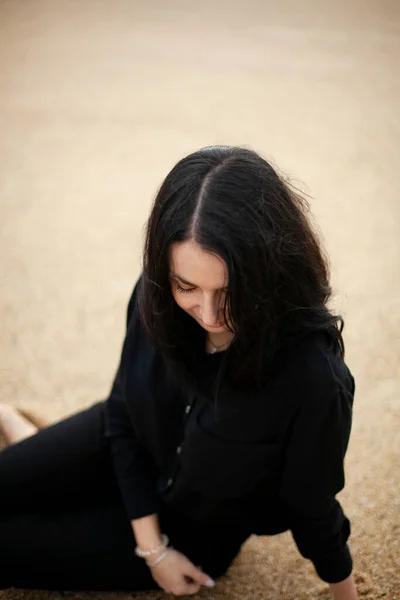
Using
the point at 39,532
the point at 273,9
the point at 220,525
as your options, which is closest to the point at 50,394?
the point at 39,532

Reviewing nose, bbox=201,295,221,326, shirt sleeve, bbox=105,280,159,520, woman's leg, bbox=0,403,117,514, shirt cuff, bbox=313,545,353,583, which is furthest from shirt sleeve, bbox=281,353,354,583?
woman's leg, bbox=0,403,117,514

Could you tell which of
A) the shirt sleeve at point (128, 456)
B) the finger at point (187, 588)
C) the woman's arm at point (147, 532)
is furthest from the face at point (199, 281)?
the finger at point (187, 588)

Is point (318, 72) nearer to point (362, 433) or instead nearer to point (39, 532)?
point (362, 433)

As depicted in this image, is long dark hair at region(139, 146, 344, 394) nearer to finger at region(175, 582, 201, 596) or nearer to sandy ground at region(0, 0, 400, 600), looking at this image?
sandy ground at region(0, 0, 400, 600)

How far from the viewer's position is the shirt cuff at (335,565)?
1.21 meters

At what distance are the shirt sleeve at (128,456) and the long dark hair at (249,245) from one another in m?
0.31

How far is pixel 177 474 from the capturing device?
130cm

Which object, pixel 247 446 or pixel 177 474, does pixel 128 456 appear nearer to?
pixel 177 474

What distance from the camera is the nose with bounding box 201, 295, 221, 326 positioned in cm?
102

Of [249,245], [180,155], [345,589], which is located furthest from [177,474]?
[180,155]

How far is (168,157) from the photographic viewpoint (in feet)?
10.1

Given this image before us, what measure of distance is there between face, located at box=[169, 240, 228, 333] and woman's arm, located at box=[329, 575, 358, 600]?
54 centimetres

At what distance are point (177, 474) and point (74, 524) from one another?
0.79 ft

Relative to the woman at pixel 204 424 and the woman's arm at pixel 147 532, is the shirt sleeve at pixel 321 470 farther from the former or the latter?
the woman's arm at pixel 147 532
